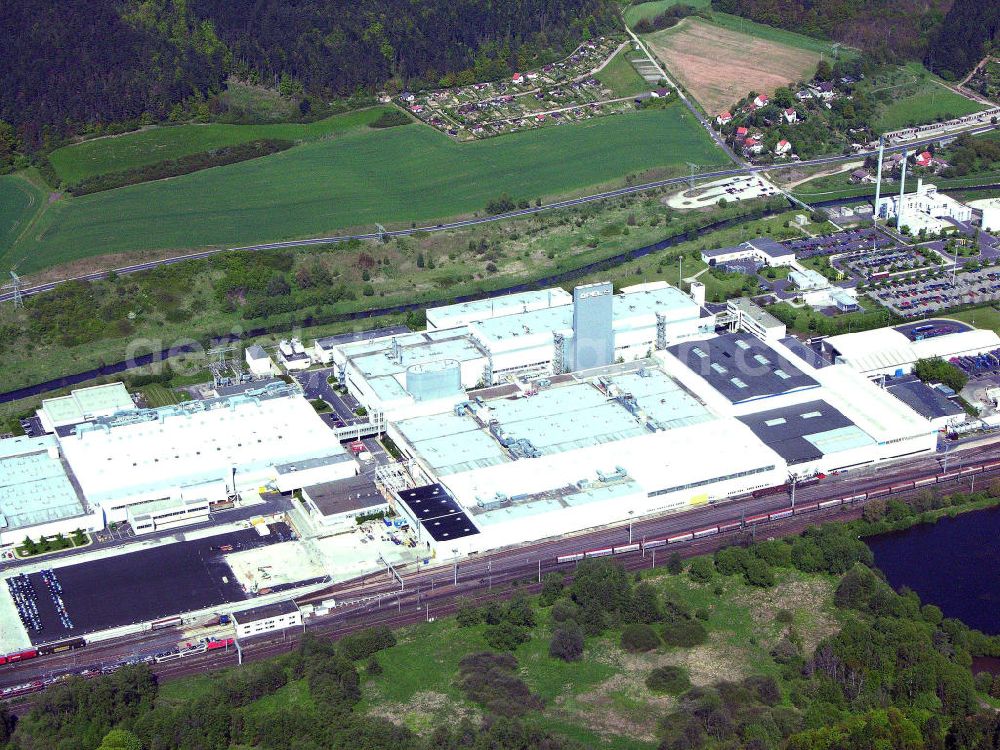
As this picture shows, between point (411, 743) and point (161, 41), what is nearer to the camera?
point (411, 743)

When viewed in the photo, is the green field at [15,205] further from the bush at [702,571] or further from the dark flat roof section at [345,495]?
the bush at [702,571]

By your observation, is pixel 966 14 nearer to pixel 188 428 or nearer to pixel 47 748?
pixel 188 428

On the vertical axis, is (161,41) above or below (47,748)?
above

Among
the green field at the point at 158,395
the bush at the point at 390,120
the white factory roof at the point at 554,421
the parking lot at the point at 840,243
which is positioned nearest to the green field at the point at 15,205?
the green field at the point at 158,395

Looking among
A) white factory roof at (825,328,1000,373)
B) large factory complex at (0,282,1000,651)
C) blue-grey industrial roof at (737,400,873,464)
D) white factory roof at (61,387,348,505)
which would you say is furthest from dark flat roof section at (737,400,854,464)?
white factory roof at (61,387,348,505)

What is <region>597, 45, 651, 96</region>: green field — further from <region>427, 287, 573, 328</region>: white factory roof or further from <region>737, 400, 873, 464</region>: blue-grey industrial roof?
<region>737, 400, 873, 464</region>: blue-grey industrial roof

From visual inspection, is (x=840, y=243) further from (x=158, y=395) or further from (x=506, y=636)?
(x=506, y=636)

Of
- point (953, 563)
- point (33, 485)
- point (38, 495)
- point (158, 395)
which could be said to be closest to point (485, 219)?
point (158, 395)

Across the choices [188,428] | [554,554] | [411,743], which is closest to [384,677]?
[411,743]
